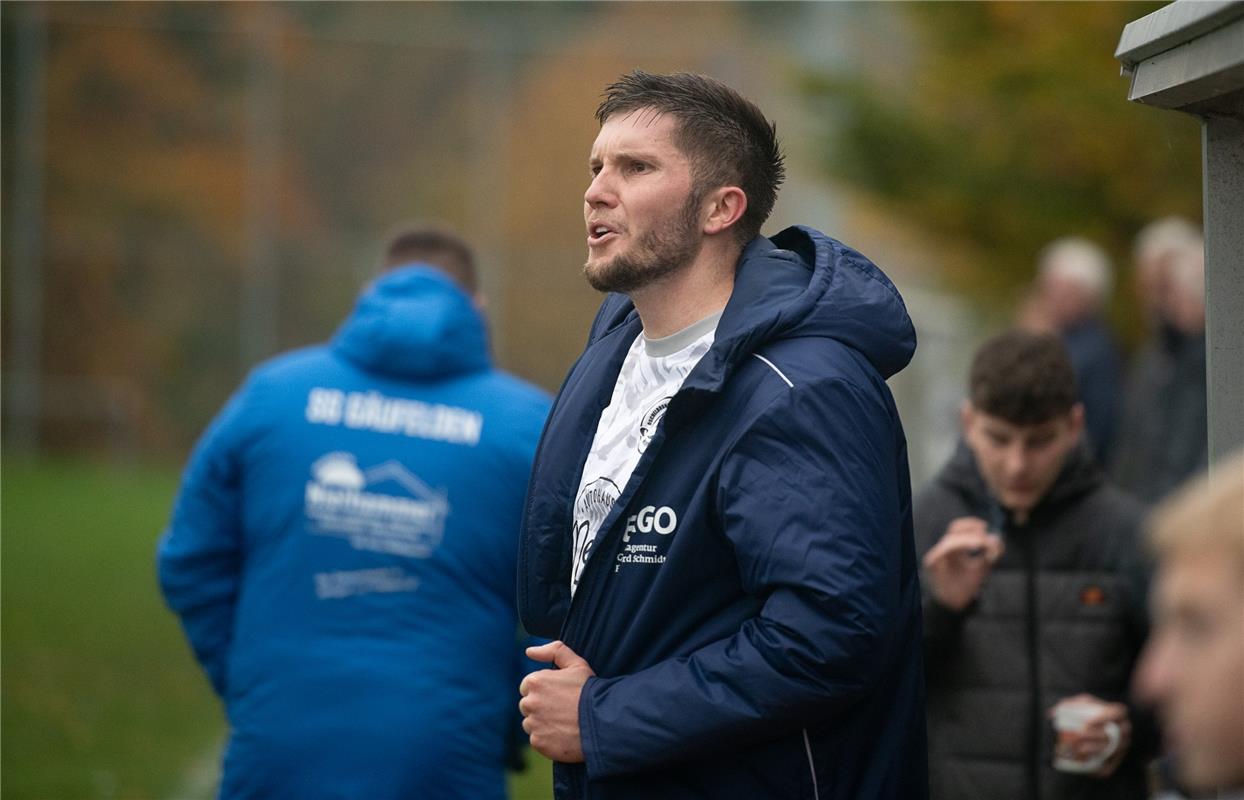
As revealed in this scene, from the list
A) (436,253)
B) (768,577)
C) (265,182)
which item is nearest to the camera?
(768,577)

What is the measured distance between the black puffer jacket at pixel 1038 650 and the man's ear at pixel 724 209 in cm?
113

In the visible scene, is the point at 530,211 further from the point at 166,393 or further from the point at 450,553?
the point at 450,553

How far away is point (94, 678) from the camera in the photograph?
1044 centimetres

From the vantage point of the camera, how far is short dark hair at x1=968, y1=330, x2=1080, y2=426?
13.0ft

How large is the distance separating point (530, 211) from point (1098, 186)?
18163 mm

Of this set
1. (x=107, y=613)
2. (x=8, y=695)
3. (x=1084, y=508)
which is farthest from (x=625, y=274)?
(x=107, y=613)

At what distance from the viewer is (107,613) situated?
13.2 m

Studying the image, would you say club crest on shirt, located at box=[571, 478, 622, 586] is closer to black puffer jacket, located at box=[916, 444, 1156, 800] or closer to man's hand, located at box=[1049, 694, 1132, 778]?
black puffer jacket, located at box=[916, 444, 1156, 800]

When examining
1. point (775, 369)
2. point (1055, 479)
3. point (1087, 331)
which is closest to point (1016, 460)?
point (1055, 479)

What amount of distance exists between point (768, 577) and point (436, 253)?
2.44m

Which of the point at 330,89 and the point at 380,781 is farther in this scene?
the point at 330,89

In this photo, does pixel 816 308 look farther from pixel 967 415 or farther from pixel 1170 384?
pixel 1170 384

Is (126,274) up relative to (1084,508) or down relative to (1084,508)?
up

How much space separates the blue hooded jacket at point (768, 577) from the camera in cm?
275
